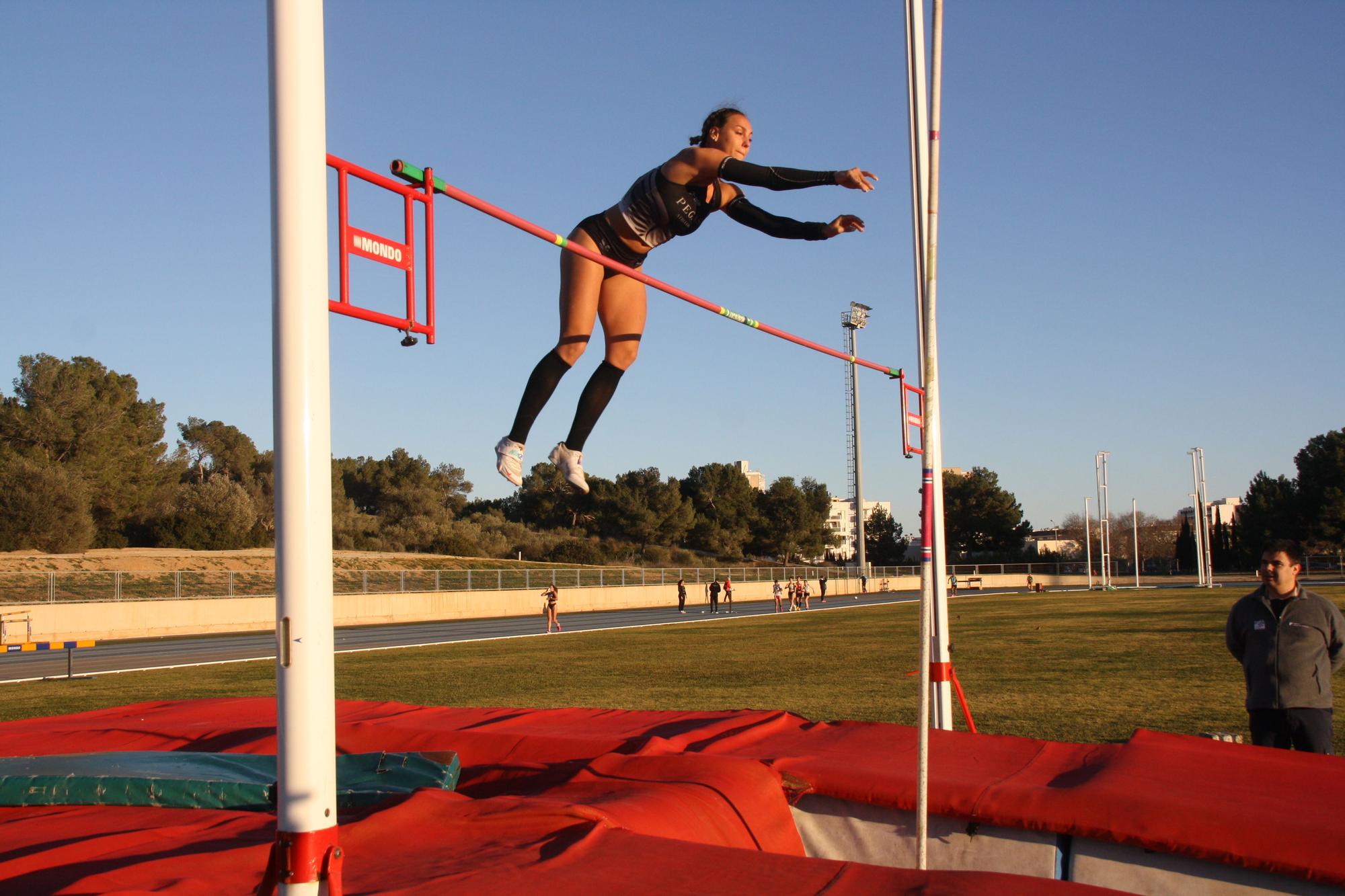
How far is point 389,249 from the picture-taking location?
10.2 ft

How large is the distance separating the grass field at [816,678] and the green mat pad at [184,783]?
5.23m

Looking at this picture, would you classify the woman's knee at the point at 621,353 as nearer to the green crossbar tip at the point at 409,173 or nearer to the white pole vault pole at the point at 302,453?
the green crossbar tip at the point at 409,173

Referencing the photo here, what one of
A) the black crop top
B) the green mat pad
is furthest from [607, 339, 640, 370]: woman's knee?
the green mat pad

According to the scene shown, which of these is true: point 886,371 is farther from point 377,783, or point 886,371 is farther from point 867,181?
point 377,783

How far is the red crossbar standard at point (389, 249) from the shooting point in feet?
9.81

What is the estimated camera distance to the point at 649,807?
3.16 metres

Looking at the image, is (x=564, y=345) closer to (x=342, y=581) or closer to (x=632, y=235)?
(x=632, y=235)

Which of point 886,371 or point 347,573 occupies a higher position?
point 886,371

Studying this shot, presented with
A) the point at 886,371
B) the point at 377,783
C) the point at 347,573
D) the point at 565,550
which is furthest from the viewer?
the point at 565,550

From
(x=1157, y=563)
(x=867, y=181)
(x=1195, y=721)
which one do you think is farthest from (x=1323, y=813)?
(x=1157, y=563)

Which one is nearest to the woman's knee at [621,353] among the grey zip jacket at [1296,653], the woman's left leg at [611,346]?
the woman's left leg at [611,346]

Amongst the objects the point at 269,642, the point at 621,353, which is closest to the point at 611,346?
the point at 621,353

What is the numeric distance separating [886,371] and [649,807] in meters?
4.77

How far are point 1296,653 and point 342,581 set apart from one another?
3043 centimetres
